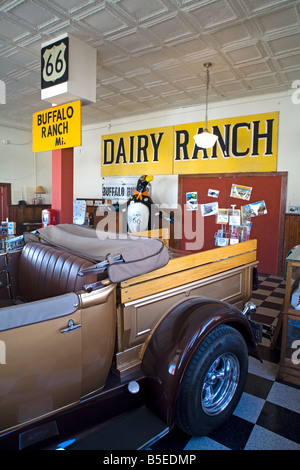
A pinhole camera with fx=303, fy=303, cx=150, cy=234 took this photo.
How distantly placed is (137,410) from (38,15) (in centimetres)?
393

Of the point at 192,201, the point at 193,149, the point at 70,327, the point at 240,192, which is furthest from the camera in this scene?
the point at 192,201

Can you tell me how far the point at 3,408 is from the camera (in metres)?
1.11

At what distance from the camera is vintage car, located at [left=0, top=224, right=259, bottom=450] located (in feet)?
3.86

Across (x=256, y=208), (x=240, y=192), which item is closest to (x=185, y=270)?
(x=256, y=208)

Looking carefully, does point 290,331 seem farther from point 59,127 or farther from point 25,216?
point 25,216

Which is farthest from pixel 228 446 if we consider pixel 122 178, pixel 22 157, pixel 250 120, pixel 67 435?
pixel 22 157

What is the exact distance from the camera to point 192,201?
6410 mm

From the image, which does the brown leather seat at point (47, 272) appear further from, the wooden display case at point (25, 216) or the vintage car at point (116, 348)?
the wooden display case at point (25, 216)

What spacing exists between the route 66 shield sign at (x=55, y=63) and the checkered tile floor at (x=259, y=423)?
3767 millimetres

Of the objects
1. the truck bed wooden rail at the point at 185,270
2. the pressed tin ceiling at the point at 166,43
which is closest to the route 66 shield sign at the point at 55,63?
the pressed tin ceiling at the point at 166,43

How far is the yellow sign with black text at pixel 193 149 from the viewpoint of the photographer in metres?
5.46

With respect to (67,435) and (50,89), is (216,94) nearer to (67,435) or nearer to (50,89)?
(50,89)

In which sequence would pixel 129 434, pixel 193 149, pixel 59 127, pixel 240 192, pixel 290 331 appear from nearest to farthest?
pixel 129 434 → pixel 290 331 → pixel 59 127 → pixel 240 192 → pixel 193 149

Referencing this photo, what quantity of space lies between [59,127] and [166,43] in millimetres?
1728
